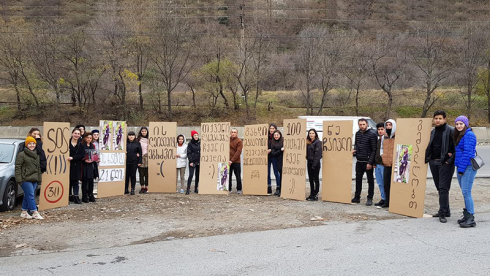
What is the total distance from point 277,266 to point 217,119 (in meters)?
29.9

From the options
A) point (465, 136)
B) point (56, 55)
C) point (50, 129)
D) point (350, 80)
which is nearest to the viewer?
point (465, 136)

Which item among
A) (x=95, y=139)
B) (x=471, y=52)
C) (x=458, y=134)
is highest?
(x=471, y=52)

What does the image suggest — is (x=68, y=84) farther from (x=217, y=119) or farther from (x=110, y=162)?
(x=110, y=162)

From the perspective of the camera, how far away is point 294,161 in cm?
1115

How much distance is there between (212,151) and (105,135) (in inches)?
109

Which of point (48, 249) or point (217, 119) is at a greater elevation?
point (217, 119)

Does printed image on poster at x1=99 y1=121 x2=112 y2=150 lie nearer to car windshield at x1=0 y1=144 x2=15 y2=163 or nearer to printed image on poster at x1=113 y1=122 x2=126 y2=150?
printed image on poster at x1=113 y1=122 x2=126 y2=150

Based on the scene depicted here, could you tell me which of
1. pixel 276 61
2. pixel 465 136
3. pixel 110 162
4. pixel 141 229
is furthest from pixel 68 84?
pixel 465 136

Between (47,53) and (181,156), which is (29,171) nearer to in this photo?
(181,156)

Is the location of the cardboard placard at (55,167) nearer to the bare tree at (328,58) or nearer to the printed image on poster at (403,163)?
the printed image on poster at (403,163)

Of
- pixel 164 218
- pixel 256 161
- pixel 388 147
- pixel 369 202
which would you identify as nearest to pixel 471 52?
pixel 256 161

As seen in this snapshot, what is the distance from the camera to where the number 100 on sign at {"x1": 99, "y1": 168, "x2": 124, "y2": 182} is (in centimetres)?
1123

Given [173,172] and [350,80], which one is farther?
[350,80]

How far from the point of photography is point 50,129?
10.0m
